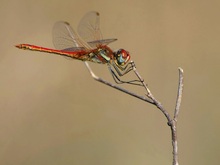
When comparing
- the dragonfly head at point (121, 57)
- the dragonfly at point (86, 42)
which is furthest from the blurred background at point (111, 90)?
the dragonfly head at point (121, 57)

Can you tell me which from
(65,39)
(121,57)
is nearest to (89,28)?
(65,39)

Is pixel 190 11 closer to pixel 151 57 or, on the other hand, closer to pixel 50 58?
pixel 151 57

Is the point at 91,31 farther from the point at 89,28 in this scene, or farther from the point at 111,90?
the point at 111,90

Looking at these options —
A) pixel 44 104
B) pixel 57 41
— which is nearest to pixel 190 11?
pixel 44 104

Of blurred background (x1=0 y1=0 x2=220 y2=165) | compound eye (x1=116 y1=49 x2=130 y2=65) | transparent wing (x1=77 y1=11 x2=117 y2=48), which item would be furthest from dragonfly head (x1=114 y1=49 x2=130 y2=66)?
blurred background (x1=0 y1=0 x2=220 y2=165)

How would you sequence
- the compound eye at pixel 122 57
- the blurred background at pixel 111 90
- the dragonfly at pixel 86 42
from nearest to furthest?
the compound eye at pixel 122 57 → the dragonfly at pixel 86 42 → the blurred background at pixel 111 90

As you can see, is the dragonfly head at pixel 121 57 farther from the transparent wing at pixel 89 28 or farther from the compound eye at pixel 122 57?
the transparent wing at pixel 89 28

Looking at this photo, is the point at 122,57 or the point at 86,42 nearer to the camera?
the point at 122,57
